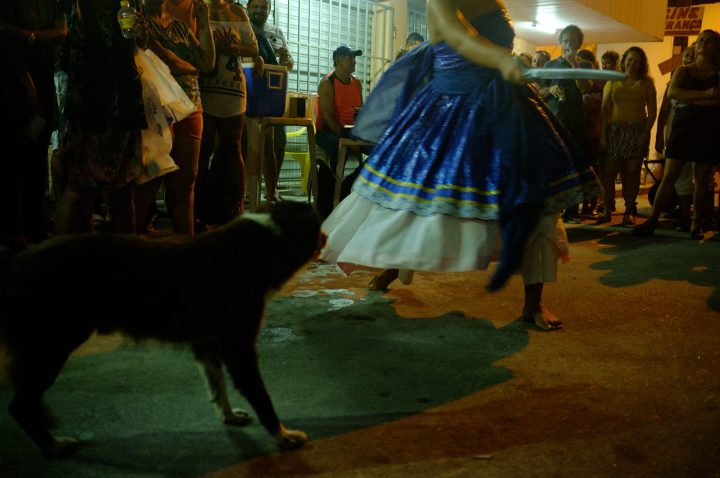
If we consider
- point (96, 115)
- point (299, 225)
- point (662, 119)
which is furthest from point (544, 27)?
point (299, 225)

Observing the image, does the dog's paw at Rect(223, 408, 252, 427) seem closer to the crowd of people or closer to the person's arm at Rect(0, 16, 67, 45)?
the crowd of people

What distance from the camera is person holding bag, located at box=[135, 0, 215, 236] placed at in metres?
4.38

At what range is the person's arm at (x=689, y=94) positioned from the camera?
268 inches

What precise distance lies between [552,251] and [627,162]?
5.28 m

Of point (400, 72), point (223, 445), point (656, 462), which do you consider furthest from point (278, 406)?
point (400, 72)

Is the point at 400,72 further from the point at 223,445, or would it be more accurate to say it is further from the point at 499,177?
the point at 223,445

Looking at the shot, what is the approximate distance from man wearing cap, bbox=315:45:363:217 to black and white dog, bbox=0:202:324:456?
14.1 feet

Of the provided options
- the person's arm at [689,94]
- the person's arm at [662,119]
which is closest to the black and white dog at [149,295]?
the person's arm at [689,94]

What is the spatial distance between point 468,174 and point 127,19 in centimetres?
196

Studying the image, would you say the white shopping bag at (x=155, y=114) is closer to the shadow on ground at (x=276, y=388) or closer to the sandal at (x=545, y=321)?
the shadow on ground at (x=276, y=388)

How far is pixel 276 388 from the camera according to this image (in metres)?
2.71

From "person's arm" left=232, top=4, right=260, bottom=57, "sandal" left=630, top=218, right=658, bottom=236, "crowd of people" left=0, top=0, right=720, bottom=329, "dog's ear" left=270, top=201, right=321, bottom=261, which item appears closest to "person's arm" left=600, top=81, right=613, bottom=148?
"sandal" left=630, top=218, right=658, bottom=236

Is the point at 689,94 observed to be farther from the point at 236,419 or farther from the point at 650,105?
the point at 236,419

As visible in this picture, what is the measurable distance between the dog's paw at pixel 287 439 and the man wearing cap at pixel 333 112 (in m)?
4.39
